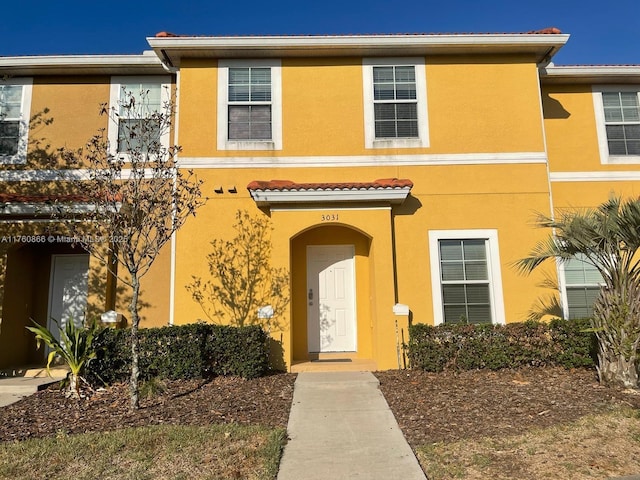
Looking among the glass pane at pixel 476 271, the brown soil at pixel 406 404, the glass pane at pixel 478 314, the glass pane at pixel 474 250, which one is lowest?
the brown soil at pixel 406 404

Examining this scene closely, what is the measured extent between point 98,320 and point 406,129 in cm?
742

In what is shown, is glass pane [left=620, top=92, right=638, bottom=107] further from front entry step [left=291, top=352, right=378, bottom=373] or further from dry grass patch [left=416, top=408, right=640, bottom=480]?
front entry step [left=291, top=352, right=378, bottom=373]

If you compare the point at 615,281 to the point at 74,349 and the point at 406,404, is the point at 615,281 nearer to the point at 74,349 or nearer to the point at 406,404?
the point at 406,404

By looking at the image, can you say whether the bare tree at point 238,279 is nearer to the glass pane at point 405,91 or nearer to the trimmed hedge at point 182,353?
the trimmed hedge at point 182,353

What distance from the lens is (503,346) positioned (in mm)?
8062

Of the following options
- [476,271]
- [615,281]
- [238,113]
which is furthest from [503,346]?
[238,113]

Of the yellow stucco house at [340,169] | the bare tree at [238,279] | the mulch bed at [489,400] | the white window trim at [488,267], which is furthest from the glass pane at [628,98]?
the bare tree at [238,279]

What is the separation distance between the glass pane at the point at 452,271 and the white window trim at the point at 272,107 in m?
4.26

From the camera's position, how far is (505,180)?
31.5ft

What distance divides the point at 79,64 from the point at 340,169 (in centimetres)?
619

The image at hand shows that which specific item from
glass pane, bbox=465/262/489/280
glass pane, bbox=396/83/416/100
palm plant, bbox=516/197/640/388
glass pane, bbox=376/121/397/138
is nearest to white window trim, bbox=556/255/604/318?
glass pane, bbox=465/262/489/280

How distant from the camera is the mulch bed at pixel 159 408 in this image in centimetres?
588

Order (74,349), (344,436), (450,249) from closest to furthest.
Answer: (344,436) < (74,349) < (450,249)

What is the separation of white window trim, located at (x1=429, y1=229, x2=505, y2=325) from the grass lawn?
4.73 metres
